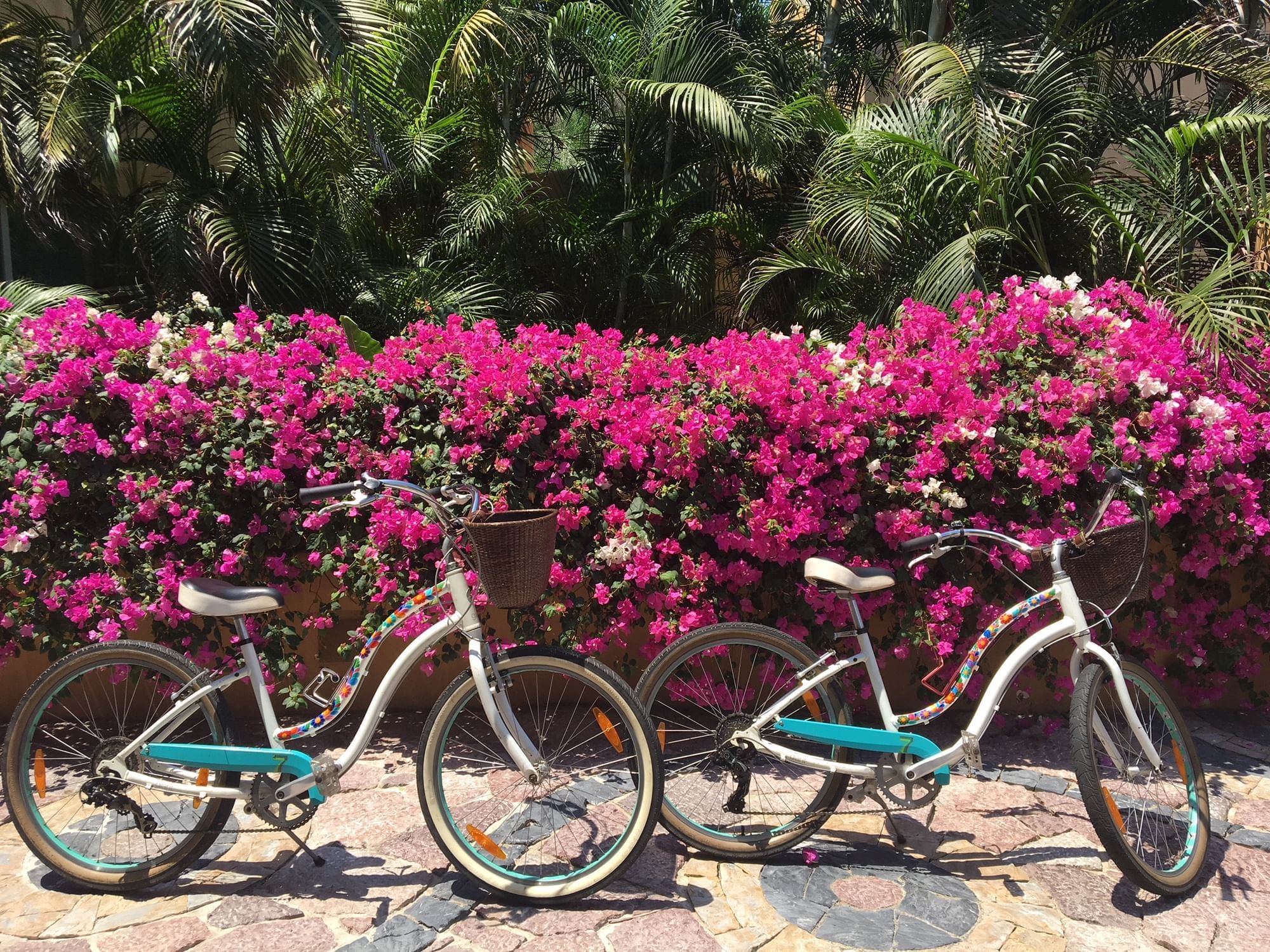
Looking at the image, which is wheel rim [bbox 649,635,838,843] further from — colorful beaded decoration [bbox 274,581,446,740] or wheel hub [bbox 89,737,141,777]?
wheel hub [bbox 89,737,141,777]

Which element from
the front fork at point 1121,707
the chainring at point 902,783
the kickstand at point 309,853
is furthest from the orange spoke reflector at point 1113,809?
the kickstand at point 309,853

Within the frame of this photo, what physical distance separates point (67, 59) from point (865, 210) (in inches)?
291

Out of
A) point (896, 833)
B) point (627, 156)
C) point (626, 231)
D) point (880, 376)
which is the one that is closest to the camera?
point (896, 833)

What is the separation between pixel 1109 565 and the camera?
9.95 feet

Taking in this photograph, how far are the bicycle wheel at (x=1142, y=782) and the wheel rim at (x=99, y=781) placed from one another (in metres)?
2.68

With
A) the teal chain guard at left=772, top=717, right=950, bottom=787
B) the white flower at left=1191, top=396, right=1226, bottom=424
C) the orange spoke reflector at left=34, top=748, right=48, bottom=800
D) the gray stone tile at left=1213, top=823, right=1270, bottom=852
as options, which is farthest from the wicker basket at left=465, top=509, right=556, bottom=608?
the white flower at left=1191, top=396, right=1226, bottom=424

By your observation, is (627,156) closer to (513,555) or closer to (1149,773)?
(513,555)

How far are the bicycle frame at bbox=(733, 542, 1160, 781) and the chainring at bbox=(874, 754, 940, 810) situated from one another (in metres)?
0.03

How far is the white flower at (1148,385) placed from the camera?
4059mm

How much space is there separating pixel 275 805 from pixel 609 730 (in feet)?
3.53

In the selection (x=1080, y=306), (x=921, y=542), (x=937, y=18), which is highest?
(x=937, y=18)

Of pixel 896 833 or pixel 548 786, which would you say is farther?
pixel 896 833

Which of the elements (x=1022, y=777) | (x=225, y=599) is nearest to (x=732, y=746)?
(x=1022, y=777)

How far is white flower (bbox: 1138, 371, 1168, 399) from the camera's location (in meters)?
4.06
